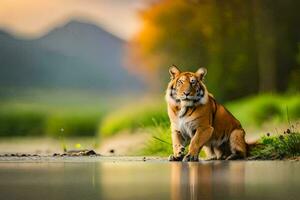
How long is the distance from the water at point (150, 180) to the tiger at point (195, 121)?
18 centimetres

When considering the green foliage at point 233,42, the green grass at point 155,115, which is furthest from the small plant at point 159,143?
the green foliage at point 233,42

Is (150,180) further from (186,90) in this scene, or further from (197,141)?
(186,90)

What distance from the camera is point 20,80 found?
875cm

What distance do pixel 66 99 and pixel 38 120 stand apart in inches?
14.5

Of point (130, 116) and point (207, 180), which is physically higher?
point (130, 116)

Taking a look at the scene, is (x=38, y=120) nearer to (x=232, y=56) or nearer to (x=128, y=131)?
(x=128, y=131)

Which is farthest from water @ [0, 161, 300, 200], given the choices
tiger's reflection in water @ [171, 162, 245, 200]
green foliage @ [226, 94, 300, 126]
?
green foliage @ [226, 94, 300, 126]

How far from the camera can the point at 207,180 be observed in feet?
14.3

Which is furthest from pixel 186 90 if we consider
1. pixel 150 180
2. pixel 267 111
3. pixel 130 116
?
pixel 267 111

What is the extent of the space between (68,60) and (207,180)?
475 centimetres

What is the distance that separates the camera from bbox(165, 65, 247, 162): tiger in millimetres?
5535

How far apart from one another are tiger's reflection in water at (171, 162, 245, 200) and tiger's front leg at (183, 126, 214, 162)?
0.11 meters

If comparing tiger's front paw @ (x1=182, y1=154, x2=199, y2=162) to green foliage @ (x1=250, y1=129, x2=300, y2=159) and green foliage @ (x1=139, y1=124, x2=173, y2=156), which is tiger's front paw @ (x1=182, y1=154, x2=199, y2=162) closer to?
green foliage @ (x1=250, y1=129, x2=300, y2=159)

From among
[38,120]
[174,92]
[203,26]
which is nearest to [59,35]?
[38,120]
